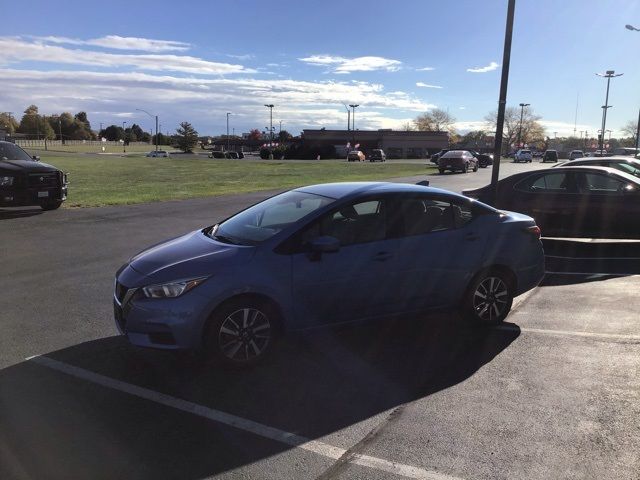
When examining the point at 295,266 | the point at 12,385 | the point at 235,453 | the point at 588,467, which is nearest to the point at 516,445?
the point at 588,467

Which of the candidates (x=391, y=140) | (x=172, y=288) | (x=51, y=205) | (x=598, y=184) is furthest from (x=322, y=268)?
(x=391, y=140)

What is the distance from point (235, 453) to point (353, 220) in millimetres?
2494

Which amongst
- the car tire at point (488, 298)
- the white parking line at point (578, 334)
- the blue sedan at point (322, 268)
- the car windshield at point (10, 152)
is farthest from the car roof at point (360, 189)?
the car windshield at point (10, 152)

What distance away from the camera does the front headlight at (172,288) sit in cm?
432

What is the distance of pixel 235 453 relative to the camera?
3359 mm

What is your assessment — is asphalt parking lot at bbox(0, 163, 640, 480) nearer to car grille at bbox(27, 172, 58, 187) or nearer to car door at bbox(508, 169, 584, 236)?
car door at bbox(508, 169, 584, 236)

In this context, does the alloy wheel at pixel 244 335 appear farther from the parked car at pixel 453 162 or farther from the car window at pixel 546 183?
the parked car at pixel 453 162

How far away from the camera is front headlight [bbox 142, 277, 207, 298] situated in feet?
14.2

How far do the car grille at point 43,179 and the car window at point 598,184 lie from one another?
12.6 meters

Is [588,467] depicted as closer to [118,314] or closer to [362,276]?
[362,276]

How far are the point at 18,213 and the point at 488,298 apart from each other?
13.2m

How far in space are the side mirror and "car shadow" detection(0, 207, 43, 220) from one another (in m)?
11.8

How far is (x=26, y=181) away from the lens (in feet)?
45.2

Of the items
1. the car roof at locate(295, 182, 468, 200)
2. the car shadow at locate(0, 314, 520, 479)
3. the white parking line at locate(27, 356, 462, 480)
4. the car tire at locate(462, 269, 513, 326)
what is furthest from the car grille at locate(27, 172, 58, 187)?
the car tire at locate(462, 269, 513, 326)
